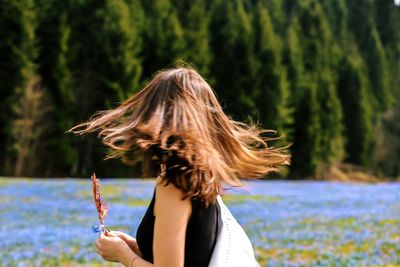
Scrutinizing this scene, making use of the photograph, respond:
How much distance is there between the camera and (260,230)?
12250 mm

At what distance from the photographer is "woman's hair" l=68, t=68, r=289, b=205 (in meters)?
2.68

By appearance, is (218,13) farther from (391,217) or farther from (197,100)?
(197,100)

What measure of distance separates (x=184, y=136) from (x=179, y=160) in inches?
3.9

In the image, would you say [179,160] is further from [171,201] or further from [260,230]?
[260,230]

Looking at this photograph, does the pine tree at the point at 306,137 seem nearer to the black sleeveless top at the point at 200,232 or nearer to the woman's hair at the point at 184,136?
the woman's hair at the point at 184,136

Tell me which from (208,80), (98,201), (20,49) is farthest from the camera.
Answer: (20,49)

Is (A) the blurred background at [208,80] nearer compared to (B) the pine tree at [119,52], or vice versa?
(A) the blurred background at [208,80]

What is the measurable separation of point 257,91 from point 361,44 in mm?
39873

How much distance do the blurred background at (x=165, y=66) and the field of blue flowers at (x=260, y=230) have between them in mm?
16320

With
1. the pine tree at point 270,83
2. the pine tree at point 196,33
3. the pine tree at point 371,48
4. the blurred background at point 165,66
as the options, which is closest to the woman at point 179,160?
the blurred background at point 165,66

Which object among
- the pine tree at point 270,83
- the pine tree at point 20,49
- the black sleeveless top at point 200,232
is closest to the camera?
the black sleeveless top at point 200,232

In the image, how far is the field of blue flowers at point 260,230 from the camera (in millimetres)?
8609

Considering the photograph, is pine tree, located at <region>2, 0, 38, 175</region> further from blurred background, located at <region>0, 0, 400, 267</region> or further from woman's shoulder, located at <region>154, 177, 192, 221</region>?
woman's shoulder, located at <region>154, 177, 192, 221</region>

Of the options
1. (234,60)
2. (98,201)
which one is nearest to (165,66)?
(234,60)
